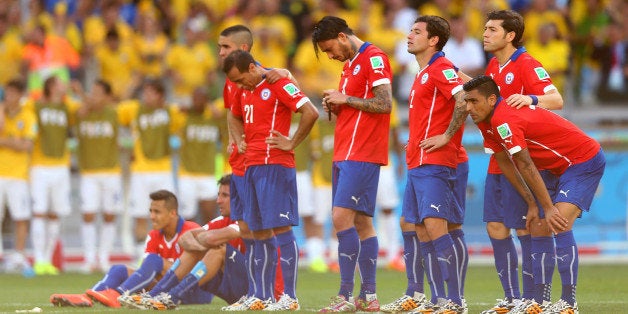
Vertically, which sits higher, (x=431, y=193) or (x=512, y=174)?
(x=512, y=174)

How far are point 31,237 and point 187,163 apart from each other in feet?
9.19

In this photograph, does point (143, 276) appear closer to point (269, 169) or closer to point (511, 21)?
point (269, 169)

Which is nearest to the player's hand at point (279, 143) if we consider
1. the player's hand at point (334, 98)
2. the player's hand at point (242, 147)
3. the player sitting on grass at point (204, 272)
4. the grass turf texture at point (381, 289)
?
the player's hand at point (242, 147)

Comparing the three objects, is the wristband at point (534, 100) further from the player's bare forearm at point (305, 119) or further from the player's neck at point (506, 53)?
the player's bare forearm at point (305, 119)

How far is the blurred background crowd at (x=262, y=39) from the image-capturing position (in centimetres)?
2047

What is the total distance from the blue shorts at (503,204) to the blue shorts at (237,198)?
7.06ft

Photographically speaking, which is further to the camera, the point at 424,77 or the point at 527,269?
the point at 527,269

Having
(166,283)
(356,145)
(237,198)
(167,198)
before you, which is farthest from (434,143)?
(167,198)

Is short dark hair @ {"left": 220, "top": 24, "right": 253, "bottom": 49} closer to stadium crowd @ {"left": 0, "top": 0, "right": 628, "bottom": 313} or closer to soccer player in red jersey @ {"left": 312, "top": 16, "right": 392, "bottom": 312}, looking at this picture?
stadium crowd @ {"left": 0, "top": 0, "right": 628, "bottom": 313}

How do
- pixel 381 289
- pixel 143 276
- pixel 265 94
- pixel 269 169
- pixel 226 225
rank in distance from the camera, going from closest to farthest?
pixel 269 169 → pixel 265 94 → pixel 143 276 → pixel 226 225 → pixel 381 289

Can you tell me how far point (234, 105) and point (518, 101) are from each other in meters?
2.89

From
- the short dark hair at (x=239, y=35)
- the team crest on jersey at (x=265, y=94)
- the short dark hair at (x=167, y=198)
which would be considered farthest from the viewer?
the short dark hair at (x=167, y=198)

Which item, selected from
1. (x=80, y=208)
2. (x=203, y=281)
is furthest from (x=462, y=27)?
(x=203, y=281)

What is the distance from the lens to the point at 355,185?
1048 centimetres
